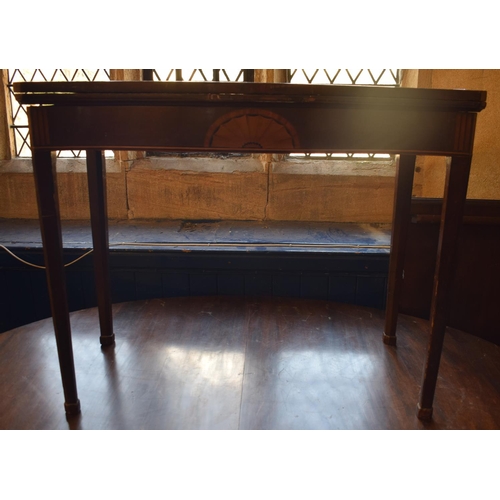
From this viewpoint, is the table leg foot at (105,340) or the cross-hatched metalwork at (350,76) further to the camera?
the cross-hatched metalwork at (350,76)

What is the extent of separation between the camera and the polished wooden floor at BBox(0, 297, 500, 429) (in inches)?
49.6

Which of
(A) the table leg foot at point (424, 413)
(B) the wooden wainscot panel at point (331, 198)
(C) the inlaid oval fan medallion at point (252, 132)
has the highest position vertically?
(C) the inlaid oval fan medallion at point (252, 132)

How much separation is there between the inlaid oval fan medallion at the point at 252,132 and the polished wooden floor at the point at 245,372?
68cm

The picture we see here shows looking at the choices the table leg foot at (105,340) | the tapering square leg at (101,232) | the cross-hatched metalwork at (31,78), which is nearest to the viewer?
the tapering square leg at (101,232)

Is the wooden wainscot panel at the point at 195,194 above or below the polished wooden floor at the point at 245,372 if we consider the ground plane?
above

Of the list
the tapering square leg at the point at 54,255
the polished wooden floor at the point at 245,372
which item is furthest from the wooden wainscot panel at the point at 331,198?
the tapering square leg at the point at 54,255

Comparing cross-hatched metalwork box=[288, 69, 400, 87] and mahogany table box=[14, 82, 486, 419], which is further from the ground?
cross-hatched metalwork box=[288, 69, 400, 87]

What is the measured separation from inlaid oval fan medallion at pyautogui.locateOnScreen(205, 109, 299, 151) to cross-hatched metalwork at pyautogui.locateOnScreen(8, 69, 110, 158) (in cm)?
199

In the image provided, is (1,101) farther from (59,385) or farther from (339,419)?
(339,419)

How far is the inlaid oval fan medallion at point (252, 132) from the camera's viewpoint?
1.05m

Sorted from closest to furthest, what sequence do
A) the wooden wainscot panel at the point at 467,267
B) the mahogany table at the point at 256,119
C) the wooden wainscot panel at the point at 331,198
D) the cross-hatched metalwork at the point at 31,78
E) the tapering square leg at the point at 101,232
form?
the mahogany table at the point at 256,119 → the tapering square leg at the point at 101,232 → the wooden wainscot panel at the point at 467,267 → the wooden wainscot panel at the point at 331,198 → the cross-hatched metalwork at the point at 31,78

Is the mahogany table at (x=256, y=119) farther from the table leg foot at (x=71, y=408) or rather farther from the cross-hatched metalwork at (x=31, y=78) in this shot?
the cross-hatched metalwork at (x=31, y=78)

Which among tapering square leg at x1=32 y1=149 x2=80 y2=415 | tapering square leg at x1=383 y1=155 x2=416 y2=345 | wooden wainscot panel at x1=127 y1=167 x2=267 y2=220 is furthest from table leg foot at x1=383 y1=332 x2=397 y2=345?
wooden wainscot panel at x1=127 y1=167 x2=267 y2=220

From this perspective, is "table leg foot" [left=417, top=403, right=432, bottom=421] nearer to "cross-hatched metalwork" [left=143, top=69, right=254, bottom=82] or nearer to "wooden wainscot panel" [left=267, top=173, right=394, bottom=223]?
"wooden wainscot panel" [left=267, top=173, right=394, bottom=223]
